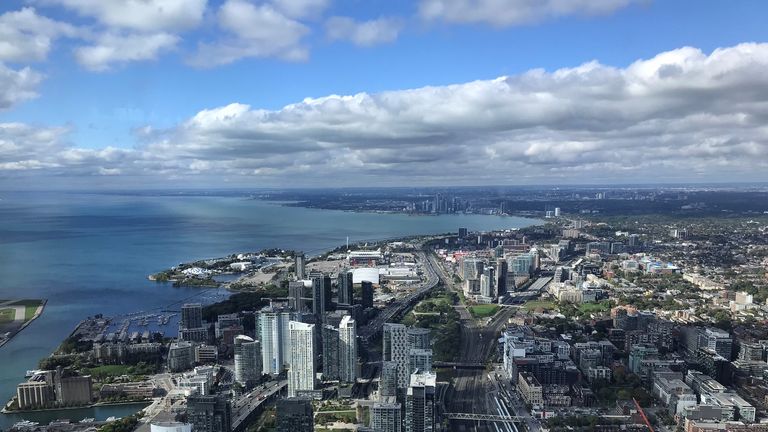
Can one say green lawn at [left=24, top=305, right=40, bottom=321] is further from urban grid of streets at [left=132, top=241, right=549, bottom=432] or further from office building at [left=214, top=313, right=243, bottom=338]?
urban grid of streets at [left=132, top=241, right=549, bottom=432]

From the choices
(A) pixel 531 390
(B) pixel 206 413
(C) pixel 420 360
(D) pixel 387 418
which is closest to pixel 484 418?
(A) pixel 531 390

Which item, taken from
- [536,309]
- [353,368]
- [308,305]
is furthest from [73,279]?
[536,309]

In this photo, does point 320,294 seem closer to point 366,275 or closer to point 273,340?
point 273,340

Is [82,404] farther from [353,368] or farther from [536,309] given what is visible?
[536,309]

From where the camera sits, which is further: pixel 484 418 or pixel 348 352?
pixel 348 352

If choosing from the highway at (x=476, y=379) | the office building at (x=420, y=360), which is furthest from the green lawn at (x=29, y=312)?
the highway at (x=476, y=379)

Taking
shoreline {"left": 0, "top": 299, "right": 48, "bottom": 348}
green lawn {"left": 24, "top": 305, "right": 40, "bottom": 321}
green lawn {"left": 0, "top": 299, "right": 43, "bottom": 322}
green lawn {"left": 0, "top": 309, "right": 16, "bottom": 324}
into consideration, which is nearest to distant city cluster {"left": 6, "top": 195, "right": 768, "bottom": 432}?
shoreline {"left": 0, "top": 299, "right": 48, "bottom": 348}
